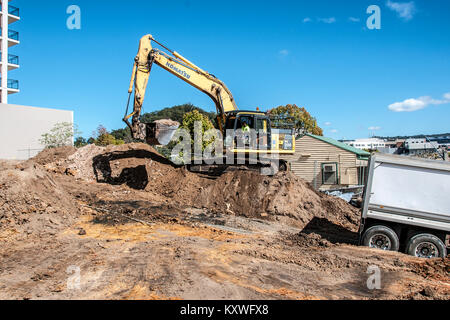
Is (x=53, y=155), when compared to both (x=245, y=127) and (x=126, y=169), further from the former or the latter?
(x=245, y=127)

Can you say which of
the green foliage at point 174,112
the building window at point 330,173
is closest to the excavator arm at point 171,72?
the building window at point 330,173

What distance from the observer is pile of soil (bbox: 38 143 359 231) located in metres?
11.9

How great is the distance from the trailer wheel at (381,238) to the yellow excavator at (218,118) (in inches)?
254

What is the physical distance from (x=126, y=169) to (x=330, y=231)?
9076mm

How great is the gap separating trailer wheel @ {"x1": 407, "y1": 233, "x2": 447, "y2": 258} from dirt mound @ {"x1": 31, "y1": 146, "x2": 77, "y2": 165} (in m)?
15.0

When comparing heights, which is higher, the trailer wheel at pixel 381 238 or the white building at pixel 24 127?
the white building at pixel 24 127

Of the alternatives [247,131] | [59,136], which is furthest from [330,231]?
[59,136]

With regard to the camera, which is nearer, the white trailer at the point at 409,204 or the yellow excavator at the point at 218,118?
the white trailer at the point at 409,204

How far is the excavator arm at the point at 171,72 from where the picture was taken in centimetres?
1276

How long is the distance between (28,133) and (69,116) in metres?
3.93

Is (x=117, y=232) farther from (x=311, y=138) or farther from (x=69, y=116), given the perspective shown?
(x=69, y=116)

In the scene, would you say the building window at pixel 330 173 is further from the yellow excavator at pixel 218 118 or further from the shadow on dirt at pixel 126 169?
the shadow on dirt at pixel 126 169

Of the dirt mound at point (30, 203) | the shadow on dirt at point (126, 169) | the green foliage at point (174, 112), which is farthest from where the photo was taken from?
the green foliage at point (174, 112)
